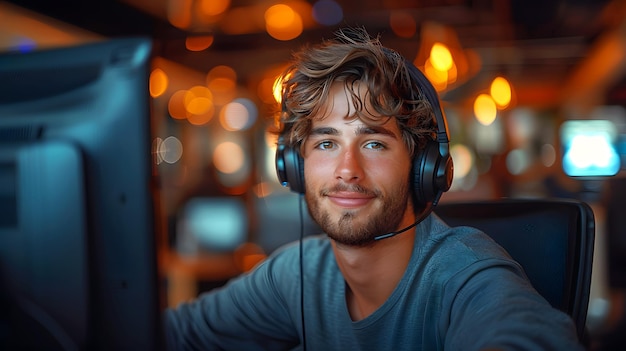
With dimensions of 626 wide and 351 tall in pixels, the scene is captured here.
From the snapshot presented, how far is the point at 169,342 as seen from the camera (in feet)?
4.25

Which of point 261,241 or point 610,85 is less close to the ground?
point 610,85

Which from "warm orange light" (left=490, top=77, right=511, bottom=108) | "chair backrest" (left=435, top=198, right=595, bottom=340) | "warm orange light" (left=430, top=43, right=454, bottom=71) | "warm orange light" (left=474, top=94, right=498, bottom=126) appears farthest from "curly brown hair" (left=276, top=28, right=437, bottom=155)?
"warm orange light" (left=474, top=94, right=498, bottom=126)

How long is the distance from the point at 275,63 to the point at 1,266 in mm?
4722

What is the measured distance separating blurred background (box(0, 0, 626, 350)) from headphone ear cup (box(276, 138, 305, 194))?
154mm

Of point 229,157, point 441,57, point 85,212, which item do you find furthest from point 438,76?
point 229,157

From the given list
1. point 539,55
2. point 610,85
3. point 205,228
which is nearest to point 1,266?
point 205,228

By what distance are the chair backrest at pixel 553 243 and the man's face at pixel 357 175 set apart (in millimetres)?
202

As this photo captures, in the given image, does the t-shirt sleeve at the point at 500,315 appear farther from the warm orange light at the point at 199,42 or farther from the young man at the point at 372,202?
the warm orange light at the point at 199,42

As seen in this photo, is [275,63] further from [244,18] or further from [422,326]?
[422,326]

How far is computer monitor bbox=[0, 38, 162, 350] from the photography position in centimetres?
76

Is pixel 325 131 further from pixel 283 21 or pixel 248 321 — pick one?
pixel 283 21

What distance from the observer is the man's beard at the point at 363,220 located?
1.08 m

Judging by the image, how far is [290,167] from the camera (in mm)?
1183

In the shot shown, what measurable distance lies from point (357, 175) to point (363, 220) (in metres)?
0.08
